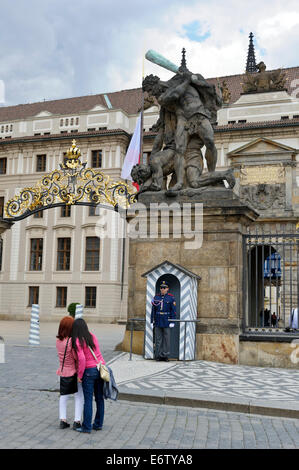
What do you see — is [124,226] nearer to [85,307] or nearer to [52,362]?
[85,307]

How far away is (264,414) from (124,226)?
2681 cm

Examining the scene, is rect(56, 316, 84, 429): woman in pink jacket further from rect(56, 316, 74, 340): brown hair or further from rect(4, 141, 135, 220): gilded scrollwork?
rect(4, 141, 135, 220): gilded scrollwork

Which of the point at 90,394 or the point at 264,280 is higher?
the point at 264,280

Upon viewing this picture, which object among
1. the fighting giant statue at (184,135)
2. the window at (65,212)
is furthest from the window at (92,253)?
the fighting giant statue at (184,135)

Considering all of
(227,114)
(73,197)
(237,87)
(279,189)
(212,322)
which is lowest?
(212,322)

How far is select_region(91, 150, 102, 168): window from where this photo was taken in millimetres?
38750

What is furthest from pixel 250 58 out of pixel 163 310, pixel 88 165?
pixel 163 310

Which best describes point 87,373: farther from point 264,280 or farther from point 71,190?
point 264,280

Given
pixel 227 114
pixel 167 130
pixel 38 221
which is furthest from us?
pixel 38 221

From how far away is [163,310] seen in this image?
1017cm

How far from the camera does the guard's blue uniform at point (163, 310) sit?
1012 cm

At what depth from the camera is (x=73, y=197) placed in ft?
46.6

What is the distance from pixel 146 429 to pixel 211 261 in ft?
18.1

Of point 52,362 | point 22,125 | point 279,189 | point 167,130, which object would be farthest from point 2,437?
point 22,125
